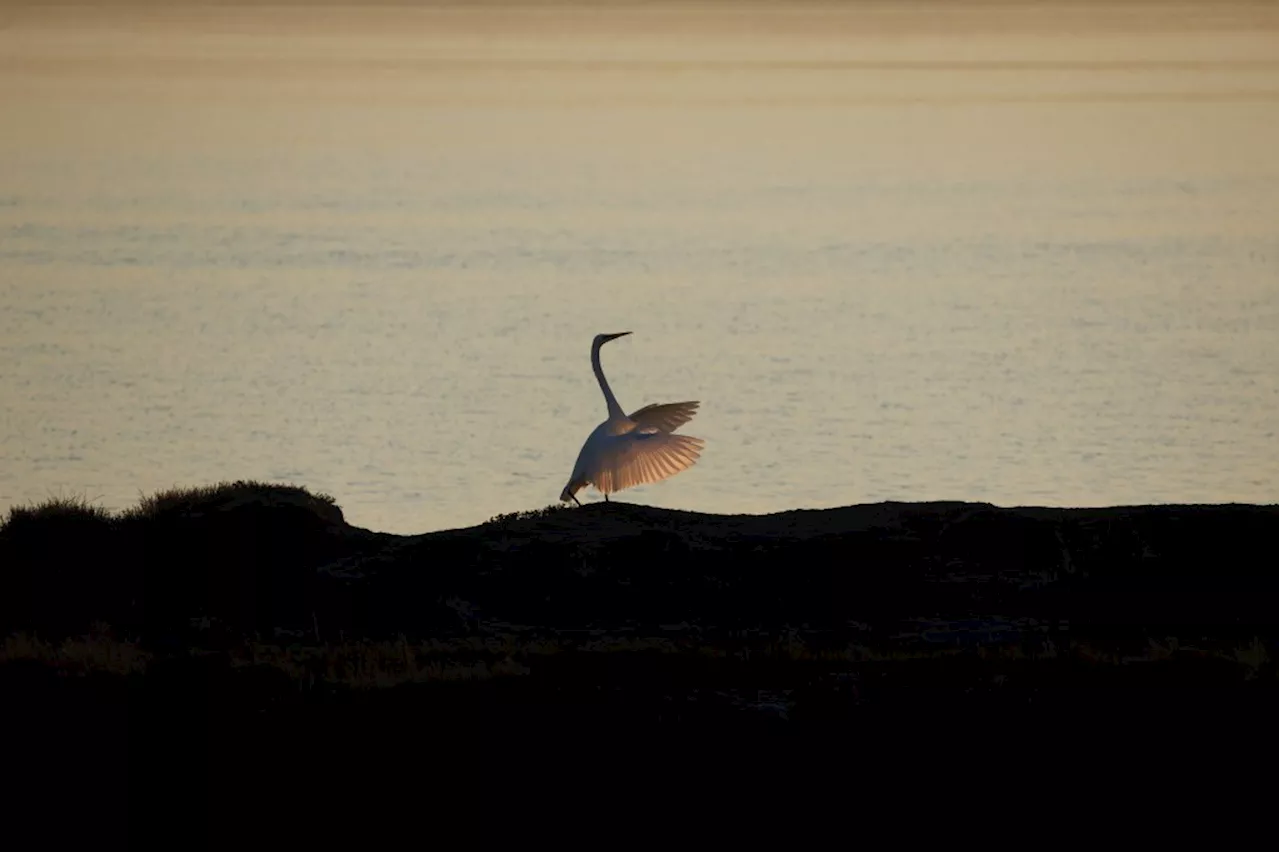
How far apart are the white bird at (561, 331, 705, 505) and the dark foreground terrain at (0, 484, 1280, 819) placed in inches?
37.3

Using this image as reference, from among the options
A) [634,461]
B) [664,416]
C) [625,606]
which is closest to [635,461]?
[634,461]

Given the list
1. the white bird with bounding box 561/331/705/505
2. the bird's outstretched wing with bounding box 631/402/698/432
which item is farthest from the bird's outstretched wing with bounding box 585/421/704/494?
the bird's outstretched wing with bounding box 631/402/698/432

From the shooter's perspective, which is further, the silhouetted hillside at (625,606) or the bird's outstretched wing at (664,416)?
the bird's outstretched wing at (664,416)

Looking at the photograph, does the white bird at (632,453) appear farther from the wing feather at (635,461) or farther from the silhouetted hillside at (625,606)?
the silhouetted hillside at (625,606)

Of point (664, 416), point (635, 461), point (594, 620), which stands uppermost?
point (664, 416)

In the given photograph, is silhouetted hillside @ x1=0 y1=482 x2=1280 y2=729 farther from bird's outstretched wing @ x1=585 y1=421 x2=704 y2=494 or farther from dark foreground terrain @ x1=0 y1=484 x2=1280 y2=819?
bird's outstretched wing @ x1=585 y1=421 x2=704 y2=494

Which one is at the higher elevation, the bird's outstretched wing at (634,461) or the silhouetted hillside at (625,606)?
the bird's outstretched wing at (634,461)

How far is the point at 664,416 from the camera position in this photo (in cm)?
2097

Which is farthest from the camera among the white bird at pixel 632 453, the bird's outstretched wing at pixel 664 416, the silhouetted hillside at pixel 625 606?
the bird's outstretched wing at pixel 664 416

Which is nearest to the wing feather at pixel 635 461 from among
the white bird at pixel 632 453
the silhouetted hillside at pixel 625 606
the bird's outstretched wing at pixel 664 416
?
the white bird at pixel 632 453

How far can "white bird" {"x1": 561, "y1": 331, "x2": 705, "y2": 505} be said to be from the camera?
67.7ft

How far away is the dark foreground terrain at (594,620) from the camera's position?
48.9ft

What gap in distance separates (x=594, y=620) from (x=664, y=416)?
3095 mm

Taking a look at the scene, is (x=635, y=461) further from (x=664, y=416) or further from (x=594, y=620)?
(x=594, y=620)
